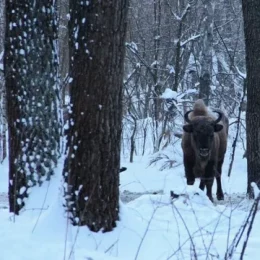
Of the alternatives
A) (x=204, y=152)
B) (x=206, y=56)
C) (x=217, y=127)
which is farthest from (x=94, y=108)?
(x=206, y=56)

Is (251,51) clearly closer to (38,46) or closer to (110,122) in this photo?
(38,46)

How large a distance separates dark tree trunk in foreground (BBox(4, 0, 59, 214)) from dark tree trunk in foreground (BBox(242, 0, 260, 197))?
3.78m

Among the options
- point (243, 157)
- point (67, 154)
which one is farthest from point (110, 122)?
point (243, 157)

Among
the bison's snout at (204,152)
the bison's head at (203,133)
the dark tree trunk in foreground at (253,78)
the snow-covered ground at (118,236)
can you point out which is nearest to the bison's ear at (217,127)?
the bison's head at (203,133)

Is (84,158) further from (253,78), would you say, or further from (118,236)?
(253,78)

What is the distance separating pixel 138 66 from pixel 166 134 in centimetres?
248

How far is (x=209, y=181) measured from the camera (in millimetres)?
10734

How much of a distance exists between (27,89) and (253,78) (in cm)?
422

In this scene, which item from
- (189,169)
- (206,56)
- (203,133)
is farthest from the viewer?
(206,56)

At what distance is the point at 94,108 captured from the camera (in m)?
5.30

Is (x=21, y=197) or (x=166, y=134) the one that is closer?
(x=21, y=197)

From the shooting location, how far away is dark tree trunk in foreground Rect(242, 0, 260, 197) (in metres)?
9.29

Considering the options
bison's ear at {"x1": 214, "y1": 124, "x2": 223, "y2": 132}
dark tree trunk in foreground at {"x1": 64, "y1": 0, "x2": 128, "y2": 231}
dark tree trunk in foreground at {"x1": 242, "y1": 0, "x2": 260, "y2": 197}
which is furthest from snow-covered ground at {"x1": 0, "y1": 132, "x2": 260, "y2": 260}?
bison's ear at {"x1": 214, "y1": 124, "x2": 223, "y2": 132}

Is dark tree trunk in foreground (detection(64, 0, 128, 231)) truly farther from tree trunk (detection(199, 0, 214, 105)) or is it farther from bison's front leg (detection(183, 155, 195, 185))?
tree trunk (detection(199, 0, 214, 105))
